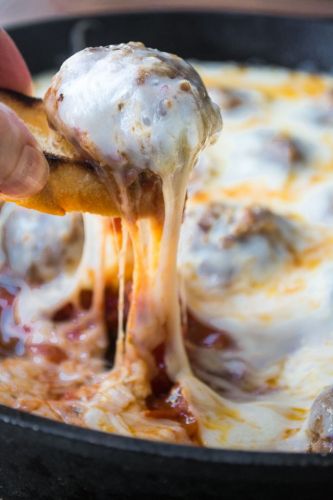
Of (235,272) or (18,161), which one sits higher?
(18,161)

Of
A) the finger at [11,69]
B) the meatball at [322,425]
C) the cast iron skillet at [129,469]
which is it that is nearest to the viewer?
the cast iron skillet at [129,469]

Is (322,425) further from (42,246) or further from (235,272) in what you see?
(42,246)

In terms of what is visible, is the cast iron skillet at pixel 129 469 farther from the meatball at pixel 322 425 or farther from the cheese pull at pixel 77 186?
the cheese pull at pixel 77 186

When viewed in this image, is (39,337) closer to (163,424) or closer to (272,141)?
(163,424)

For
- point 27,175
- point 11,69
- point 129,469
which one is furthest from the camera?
point 11,69

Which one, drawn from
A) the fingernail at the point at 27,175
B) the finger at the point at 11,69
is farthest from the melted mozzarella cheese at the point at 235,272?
the finger at the point at 11,69

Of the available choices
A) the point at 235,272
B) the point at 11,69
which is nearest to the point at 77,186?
the point at 11,69

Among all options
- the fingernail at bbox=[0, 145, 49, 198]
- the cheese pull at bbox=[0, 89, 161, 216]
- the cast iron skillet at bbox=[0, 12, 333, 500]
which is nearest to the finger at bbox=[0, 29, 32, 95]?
the cheese pull at bbox=[0, 89, 161, 216]
